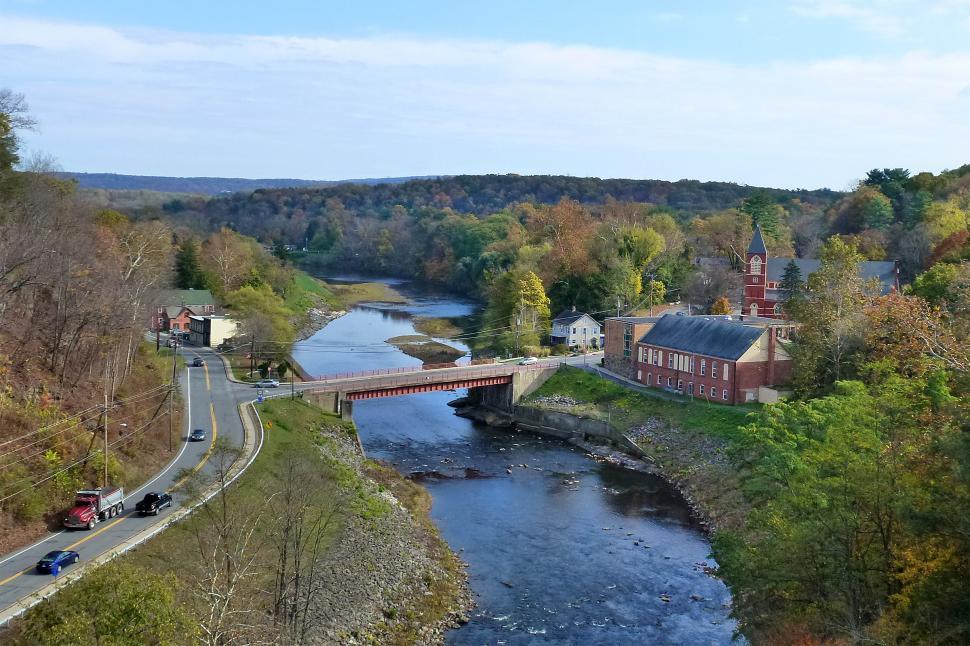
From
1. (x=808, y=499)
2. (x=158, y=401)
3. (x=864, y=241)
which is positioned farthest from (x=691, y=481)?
(x=864, y=241)

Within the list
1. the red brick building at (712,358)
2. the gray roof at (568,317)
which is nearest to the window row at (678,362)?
the red brick building at (712,358)

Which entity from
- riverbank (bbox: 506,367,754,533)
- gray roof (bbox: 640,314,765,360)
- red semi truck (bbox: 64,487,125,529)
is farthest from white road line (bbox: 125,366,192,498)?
gray roof (bbox: 640,314,765,360)

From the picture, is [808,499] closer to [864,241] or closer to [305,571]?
[305,571]

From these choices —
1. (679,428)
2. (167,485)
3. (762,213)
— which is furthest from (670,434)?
(762,213)

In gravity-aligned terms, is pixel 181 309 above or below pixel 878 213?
below

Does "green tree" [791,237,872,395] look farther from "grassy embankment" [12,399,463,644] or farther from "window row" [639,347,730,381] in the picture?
"grassy embankment" [12,399,463,644]

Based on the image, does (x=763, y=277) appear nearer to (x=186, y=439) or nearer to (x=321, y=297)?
(x=186, y=439)

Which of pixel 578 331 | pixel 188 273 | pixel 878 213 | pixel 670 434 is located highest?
pixel 878 213
